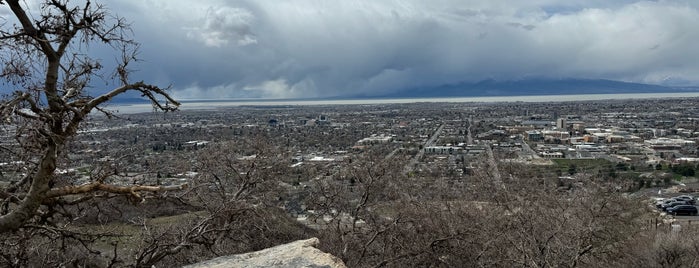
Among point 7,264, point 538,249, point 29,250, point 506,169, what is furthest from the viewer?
point 506,169

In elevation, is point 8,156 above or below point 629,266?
above

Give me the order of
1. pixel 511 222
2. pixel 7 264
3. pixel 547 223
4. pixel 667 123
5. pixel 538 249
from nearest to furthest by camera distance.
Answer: pixel 7 264
pixel 538 249
pixel 547 223
pixel 511 222
pixel 667 123

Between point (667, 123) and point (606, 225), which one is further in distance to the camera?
point (667, 123)

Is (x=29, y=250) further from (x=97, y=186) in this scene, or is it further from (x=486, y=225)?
(x=486, y=225)

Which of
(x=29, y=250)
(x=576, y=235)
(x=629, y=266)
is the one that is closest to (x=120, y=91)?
(x=29, y=250)

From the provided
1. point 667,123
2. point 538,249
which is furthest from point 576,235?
point 667,123

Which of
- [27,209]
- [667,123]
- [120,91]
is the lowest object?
[667,123]
